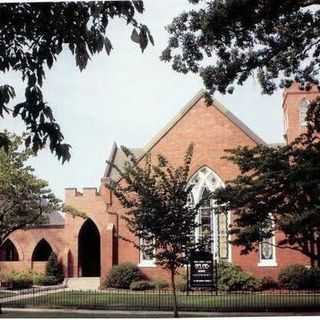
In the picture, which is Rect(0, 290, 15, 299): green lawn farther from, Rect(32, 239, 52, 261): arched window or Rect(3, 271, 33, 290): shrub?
Rect(32, 239, 52, 261): arched window

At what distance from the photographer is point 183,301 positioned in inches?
225

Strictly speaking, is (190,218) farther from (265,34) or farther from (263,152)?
(265,34)

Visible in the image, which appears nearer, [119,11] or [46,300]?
[119,11]

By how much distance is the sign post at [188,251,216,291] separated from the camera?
616 cm

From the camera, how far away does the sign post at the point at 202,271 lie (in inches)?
242

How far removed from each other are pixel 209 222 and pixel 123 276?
1381 mm

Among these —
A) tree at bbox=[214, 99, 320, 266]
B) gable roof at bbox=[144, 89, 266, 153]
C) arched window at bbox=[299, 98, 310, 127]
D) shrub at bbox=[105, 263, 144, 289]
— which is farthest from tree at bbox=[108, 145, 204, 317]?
arched window at bbox=[299, 98, 310, 127]

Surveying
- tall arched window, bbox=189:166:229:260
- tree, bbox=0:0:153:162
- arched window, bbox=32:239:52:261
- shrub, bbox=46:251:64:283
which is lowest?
shrub, bbox=46:251:64:283

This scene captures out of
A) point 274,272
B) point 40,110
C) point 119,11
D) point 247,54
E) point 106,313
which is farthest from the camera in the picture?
point 274,272

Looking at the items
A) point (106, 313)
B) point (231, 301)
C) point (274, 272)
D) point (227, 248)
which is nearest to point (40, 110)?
point (106, 313)

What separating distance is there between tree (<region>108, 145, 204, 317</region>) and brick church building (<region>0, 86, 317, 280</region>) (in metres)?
0.16

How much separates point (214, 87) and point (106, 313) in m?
2.31

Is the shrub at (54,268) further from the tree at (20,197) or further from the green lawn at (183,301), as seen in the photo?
the tree at (20,197)

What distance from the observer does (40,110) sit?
9.02ft
